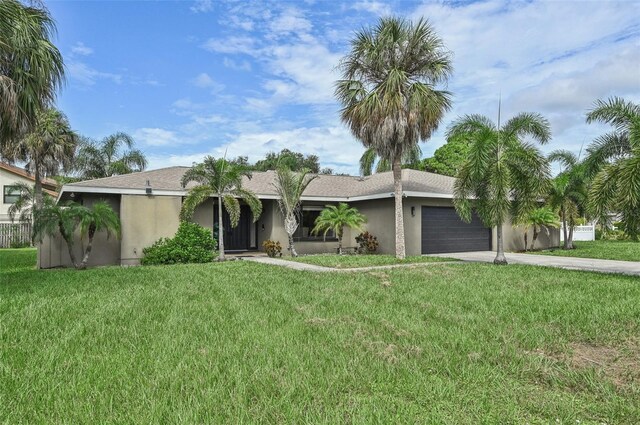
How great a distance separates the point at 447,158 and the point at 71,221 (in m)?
33.4

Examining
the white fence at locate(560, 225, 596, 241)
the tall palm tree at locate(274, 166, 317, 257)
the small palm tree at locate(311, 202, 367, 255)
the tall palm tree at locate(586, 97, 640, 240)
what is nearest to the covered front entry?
the tall palm tree at locate(274, 166, 317, 257)

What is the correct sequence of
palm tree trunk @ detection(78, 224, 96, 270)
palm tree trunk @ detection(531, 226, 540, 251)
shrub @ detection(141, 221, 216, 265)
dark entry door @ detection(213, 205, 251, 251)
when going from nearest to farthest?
palm tree trunk @ detection(78, 224, 96, 270)
shrub @ detection(141, 221, 216, 265)
dark entry door @ detection(213, 205, 251, 251)
palm tree trunk @ detection(531, 226, 540, 251)

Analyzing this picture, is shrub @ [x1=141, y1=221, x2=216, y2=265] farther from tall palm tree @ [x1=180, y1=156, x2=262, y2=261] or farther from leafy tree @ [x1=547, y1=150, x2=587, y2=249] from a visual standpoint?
leafy tree @ [x1=547, y1=150, x2=587, y2=249]

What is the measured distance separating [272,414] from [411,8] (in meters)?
14.7

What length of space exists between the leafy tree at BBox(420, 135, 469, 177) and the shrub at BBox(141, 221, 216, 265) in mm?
27758

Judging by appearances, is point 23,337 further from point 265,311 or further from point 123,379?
point 265,311

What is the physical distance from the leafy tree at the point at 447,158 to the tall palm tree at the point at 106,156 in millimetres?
27941

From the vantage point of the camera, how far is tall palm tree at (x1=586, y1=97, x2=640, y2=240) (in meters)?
9.31

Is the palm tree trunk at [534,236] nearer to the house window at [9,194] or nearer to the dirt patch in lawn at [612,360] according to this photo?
the dirt patch in lawn at [612,360]

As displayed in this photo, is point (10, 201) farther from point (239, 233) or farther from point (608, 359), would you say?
→ point (608, 359)

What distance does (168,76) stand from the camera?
1781 cm

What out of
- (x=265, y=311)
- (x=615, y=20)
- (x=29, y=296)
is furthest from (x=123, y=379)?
(x=615, y=20)

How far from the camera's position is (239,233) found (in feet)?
63.6

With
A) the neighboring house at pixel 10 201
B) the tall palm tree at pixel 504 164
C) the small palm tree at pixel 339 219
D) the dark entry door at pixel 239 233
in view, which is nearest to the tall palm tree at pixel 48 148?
the neighboring house at pixel 10 201
